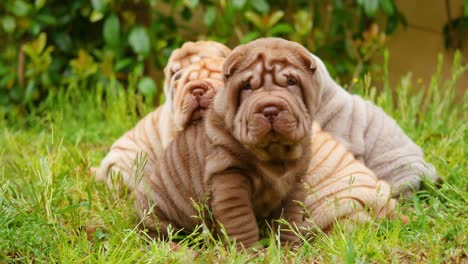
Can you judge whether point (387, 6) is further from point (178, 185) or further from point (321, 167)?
point (178, 185)

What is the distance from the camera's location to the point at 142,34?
6.89 m

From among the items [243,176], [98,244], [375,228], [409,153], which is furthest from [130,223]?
[409,153]

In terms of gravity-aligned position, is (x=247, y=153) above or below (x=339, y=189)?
above

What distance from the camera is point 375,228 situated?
12.2ft

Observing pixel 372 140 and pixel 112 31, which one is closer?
pixel 372 140

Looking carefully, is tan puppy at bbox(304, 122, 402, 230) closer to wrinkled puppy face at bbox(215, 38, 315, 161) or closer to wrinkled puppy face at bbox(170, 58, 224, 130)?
wrinkled puppy face at bbox(215, 38, 315, 161)

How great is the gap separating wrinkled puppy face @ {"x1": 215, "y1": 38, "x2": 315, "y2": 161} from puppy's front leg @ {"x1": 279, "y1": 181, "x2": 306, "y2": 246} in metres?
0.32

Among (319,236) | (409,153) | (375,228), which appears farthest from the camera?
(409,153)

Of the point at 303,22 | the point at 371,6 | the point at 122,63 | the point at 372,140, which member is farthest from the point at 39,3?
the point at 372,140

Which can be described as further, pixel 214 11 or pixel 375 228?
pixel 214 11

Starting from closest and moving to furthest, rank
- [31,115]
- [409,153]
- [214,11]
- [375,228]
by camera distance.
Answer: [375,228]
[409,153]
[214,11]
[31,115]

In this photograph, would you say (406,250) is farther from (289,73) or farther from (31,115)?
(31,115)

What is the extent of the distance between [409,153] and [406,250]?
4.73 feet

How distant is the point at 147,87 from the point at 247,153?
11.8 feet
